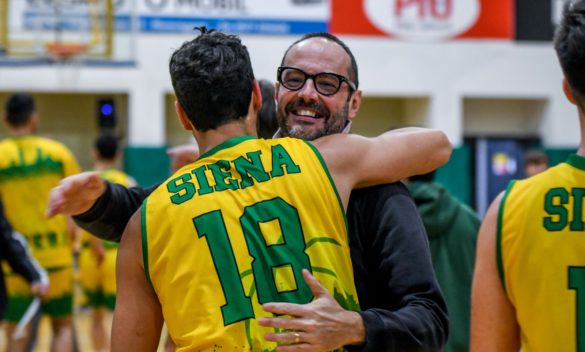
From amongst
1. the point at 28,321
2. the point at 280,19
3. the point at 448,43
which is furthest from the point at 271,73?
the point at 28,321

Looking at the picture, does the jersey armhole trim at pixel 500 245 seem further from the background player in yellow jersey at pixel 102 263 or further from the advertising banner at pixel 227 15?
the advertising banner at pixel 227 15

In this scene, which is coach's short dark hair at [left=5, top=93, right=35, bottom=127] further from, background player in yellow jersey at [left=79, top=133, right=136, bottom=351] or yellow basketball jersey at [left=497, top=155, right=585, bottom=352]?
yellow basketball jersey at [left=497, top=155, right=585, bottom=352]

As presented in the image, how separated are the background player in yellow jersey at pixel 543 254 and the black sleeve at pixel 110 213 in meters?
1.19

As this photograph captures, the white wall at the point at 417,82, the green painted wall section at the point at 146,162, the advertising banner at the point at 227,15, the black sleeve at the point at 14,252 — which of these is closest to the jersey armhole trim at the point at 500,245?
the black sleeve at the point at 14,252

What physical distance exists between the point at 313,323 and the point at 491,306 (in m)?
0.44

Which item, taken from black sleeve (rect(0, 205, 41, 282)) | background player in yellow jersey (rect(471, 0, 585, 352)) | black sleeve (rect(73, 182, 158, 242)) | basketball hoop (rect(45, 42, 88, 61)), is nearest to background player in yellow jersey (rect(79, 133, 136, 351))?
black sleeve (rect(0, 205, 41, 282))

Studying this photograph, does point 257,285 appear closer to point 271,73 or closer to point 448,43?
point 271,73

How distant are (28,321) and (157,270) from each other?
4.55 m

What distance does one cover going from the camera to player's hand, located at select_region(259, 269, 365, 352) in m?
2.02

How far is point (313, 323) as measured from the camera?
202cm

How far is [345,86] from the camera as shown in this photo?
8.55 feet

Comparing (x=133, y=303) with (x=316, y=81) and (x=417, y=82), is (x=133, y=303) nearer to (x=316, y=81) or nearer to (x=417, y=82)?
(x=316, y=81)

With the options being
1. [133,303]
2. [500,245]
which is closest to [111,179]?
[133,303]

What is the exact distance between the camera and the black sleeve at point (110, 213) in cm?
265
